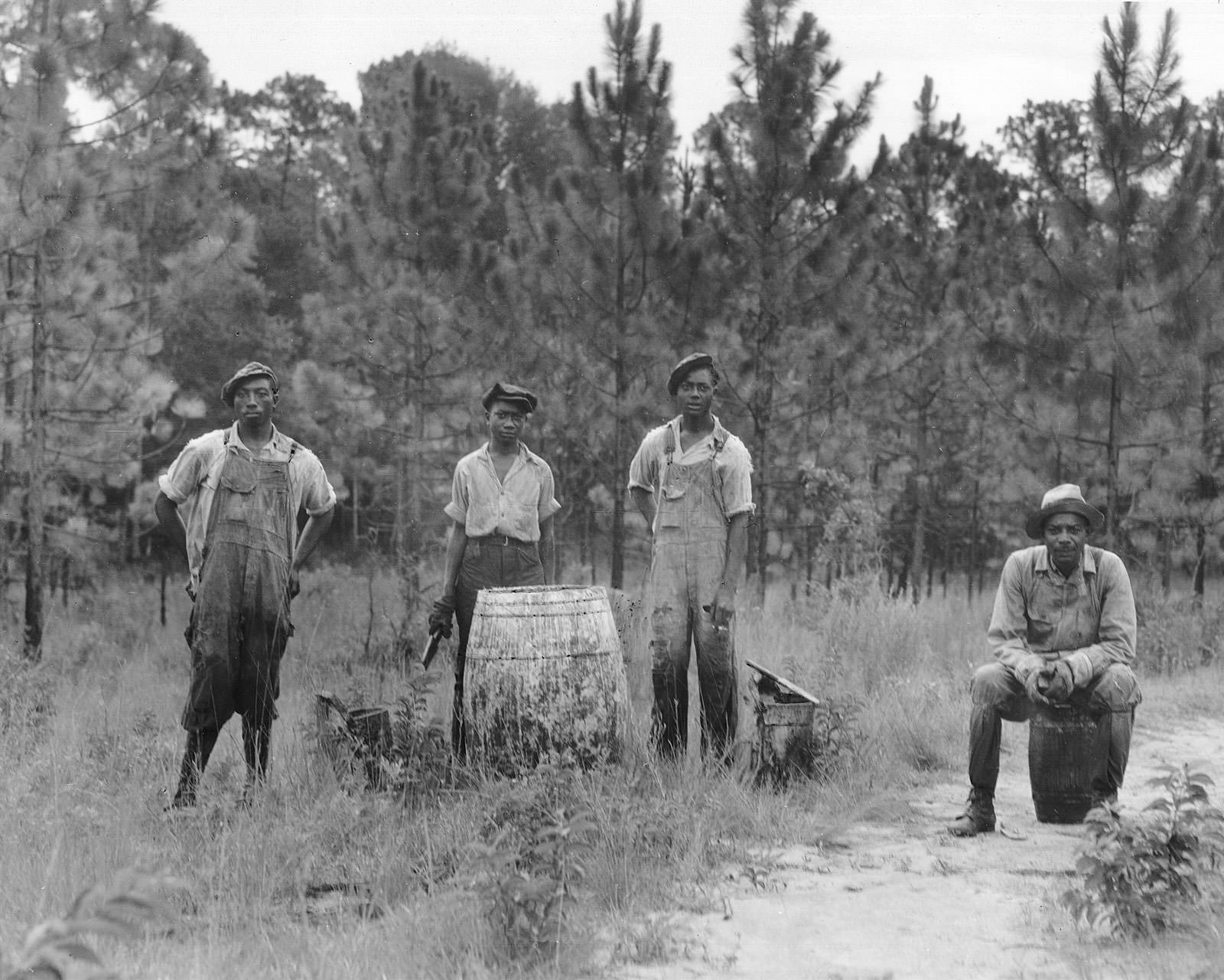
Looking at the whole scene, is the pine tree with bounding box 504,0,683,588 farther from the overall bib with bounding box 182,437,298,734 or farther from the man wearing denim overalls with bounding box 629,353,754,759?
the overall bib with bounding box 182,437,298,734

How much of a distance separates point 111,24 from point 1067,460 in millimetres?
9259

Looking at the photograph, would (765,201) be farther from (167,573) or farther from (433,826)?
(167,573)

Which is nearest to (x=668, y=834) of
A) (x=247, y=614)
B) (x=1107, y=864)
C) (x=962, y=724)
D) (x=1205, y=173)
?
(x=1107, y=864)

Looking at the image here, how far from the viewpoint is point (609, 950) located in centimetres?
412

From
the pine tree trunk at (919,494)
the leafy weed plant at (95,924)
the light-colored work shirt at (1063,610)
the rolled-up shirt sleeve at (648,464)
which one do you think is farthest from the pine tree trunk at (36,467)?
the pine tree trunk at (919,494)

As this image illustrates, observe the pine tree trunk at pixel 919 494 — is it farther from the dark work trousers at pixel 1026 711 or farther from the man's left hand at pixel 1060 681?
the man's left hand at pixel 1060 681

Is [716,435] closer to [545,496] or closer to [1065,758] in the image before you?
[545,496]

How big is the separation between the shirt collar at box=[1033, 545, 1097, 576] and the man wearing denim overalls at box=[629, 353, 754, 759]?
132 centimetres

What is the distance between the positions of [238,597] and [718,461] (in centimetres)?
224

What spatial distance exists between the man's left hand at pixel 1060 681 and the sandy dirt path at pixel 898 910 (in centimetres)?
62

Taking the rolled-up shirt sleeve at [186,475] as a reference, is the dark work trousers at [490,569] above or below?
below

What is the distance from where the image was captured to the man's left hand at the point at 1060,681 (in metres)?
5.55

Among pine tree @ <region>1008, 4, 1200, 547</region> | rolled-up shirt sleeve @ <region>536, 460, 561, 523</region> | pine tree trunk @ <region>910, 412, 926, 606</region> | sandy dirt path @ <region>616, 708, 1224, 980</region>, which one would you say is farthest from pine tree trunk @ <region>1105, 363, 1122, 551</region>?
rolled-up shirt sleeve @ <region>536, 460, 561, 523</region>

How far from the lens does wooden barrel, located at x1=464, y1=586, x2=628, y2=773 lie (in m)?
5.41
